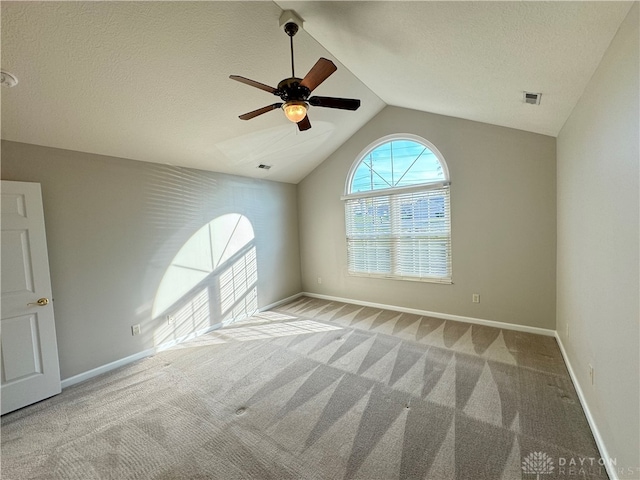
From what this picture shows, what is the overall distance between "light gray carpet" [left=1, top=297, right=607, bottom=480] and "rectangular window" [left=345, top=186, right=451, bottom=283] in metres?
1.22

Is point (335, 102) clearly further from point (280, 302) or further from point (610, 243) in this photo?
point (280, 302)

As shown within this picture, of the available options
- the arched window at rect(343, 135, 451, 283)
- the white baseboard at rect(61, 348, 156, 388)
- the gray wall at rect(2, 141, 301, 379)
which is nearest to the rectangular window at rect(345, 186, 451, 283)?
the arched window at rect(343, 135, 451, 283)

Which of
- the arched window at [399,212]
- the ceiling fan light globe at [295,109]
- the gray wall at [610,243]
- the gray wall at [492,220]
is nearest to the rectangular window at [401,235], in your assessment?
the arched window at [399,212]

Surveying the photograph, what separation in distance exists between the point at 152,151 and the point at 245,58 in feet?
5.38

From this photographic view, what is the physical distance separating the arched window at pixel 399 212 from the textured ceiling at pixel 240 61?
926 mm

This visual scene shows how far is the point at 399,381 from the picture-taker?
2496mm

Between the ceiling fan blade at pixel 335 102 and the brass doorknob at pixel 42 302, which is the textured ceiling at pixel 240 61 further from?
the brass doorknob at pixel 42 302

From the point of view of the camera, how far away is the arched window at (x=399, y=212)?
396cm

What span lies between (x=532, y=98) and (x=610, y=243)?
4.89 feet

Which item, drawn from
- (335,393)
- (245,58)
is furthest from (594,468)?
(245,58)

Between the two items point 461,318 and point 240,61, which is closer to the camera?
point 240,61

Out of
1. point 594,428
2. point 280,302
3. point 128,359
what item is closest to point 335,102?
point 594,428

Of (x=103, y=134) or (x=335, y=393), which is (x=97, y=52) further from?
(x=335, y=393)

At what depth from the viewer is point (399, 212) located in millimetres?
4301
